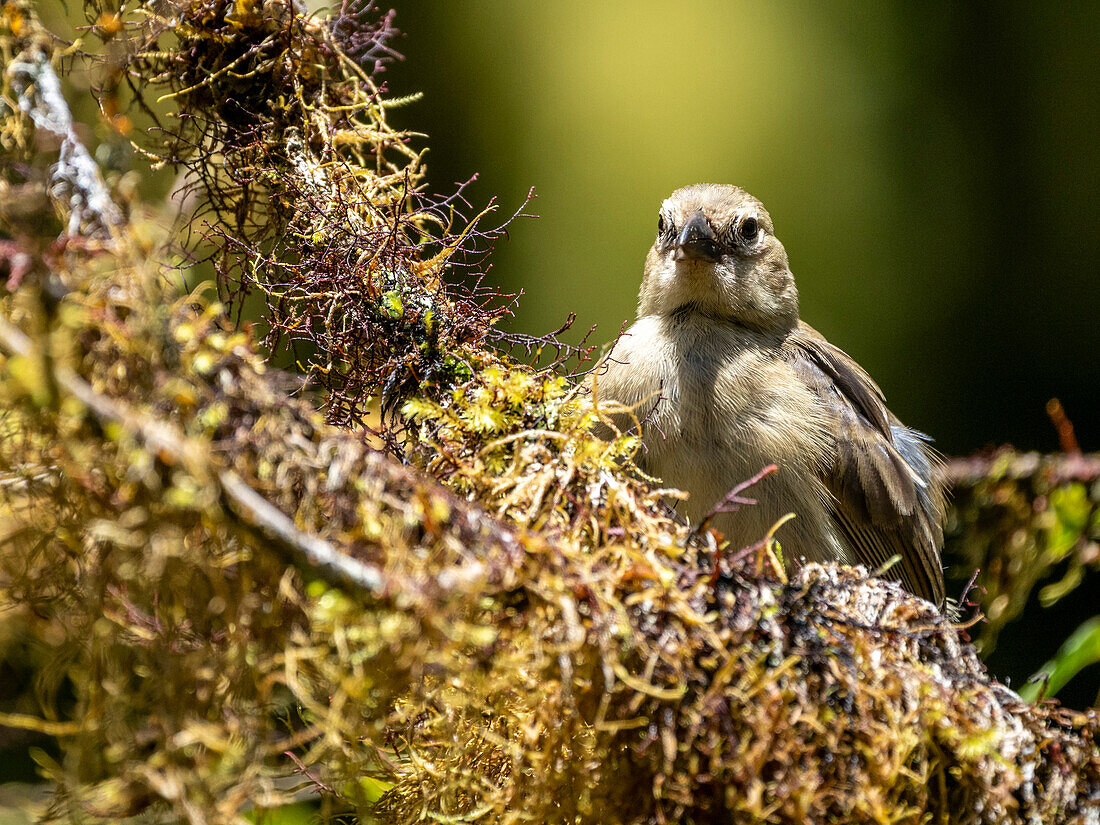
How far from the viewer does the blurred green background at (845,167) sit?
576 centimetres

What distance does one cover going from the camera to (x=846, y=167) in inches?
233

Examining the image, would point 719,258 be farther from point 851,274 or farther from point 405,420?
point 851,274

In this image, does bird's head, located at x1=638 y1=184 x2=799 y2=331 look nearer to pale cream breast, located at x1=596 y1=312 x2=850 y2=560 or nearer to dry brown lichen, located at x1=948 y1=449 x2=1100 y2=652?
pale cream breast, located at x1=596 y1=312 x2=850 y2=560

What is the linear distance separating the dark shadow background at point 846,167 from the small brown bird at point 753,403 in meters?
2.73

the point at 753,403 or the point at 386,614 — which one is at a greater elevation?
the point at 753,403

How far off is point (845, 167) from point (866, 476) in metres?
3.75

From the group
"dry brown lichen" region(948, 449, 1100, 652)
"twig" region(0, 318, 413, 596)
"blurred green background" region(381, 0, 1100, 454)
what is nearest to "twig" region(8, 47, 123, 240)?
"twig" region(0, 318, 413, 596)

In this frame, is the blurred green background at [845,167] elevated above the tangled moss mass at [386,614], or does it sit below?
above

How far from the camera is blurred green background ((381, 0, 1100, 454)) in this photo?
5758mm

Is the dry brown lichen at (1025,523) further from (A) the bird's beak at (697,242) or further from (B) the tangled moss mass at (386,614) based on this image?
(A) the bird's beak at (697,242)

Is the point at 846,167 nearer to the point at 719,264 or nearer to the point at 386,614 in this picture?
the point at 719,264

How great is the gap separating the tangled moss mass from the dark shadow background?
14.1 ft

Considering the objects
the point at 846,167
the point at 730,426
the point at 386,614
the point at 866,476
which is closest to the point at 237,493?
the point at 386,614

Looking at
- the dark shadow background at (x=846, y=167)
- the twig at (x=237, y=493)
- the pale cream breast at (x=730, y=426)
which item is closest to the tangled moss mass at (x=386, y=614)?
the twig at (x=237, y=493)
